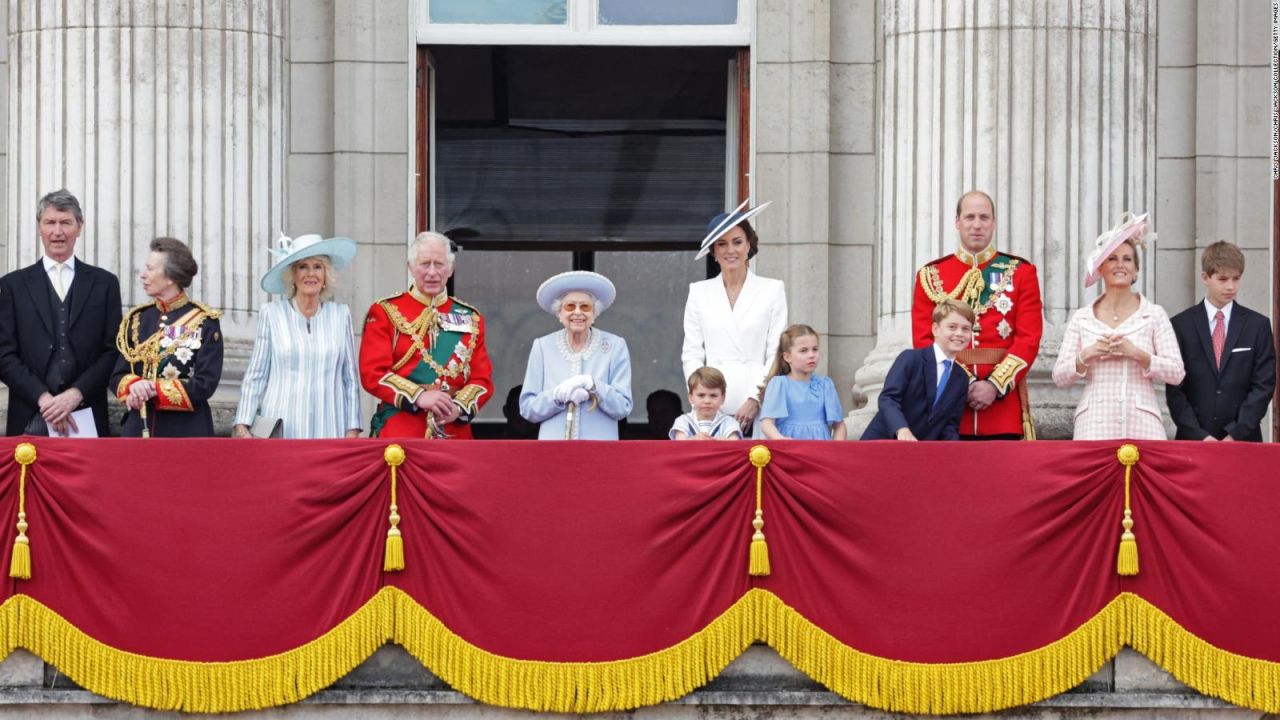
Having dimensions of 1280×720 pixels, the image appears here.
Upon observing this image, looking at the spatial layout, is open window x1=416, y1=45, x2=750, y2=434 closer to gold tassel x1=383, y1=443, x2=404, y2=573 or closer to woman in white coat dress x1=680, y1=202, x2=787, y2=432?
woman in white coat dress x1=680, y1=202, x2=787, y2=432

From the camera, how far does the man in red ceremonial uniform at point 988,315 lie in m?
12.3

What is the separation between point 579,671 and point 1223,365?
3.55 meters

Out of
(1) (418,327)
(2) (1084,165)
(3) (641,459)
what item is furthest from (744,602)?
(2) (1084,165)

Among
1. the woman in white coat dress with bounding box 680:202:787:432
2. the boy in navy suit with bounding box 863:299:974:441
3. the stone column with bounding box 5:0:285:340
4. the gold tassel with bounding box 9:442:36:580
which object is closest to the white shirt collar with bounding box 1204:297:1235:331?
the boy in navy suit with bounding box 863:299:974:441

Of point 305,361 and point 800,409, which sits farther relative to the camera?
point 305,361

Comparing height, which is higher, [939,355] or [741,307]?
[741,307]

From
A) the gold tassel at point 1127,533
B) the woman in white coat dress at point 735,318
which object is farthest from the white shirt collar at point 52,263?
the gold tassel at point 1127,533

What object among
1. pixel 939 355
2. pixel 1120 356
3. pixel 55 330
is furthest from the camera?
pixel 55 330

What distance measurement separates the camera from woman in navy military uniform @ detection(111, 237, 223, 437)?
12039mm

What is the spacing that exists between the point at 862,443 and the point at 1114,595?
1300mm

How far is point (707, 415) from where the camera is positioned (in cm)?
1209

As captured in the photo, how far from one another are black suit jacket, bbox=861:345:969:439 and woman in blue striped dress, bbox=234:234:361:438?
259 cm

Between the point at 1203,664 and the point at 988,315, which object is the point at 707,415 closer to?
the point at 988,315

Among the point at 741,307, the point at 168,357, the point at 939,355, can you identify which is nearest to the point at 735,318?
the point at 741,307
